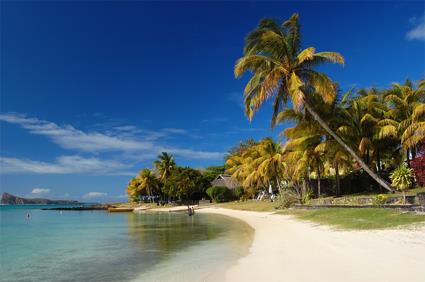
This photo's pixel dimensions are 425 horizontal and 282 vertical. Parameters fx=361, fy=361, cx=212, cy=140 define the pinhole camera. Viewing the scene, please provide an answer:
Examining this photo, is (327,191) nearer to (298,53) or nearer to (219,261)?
(298,53)

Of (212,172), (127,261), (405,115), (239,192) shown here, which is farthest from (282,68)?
(212,172)

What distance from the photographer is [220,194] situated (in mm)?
50031

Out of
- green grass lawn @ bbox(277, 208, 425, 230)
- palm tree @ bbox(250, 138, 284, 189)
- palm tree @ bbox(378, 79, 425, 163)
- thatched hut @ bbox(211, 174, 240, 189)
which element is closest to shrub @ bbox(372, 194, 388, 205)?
green grass lawn @ bbox(277, 208, 425, 230)

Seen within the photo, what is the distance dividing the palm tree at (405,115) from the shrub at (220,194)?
2866 cm

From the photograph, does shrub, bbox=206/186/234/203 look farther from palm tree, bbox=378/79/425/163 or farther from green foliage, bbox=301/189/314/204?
palm tree, bbox=378/79/425/163

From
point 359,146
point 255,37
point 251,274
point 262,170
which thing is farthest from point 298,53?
point 262,170

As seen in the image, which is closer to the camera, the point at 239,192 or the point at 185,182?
the point at 239,192

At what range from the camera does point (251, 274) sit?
748 centimetres

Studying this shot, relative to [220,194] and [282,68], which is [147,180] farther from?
[282,68]

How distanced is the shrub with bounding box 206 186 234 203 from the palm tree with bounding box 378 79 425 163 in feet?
94.0

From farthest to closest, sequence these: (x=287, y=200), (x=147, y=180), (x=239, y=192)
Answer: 1. (x=147, y=180)
2. (x=239, y=192)
3. (x=287, y=200)

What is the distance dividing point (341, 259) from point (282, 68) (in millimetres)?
12239

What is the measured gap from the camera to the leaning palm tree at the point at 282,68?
709 inches

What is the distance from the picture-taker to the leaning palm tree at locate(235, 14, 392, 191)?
1800 cm
